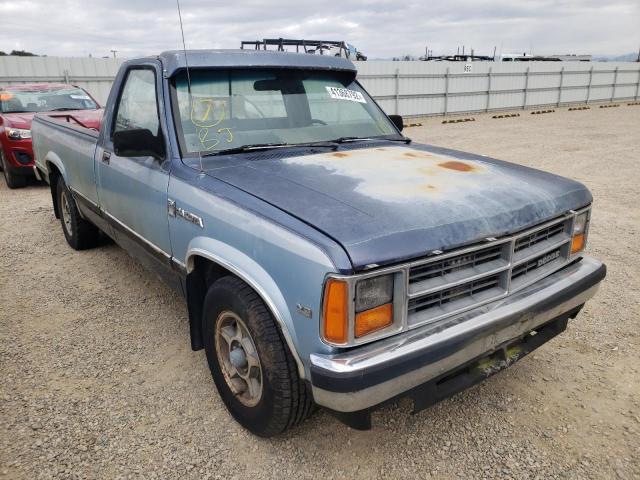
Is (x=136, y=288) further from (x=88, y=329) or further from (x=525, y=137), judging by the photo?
(x=525, y=137)

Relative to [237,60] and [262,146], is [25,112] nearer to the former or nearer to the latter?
[237,60]

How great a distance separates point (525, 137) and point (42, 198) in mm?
12343

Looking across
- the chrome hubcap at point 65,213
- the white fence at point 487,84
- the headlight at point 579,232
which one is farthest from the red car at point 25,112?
the white fence at point 487,84

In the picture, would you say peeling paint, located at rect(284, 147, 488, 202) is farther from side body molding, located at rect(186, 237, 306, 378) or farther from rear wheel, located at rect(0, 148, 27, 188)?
rear wheel, located at rect(0, 148, 27, 188)

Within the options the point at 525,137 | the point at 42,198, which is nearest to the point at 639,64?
the point at 525,137

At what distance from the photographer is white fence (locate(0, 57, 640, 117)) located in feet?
47.0

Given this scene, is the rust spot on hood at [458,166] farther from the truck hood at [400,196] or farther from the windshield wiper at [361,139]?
the windshield wiper at [361,139]

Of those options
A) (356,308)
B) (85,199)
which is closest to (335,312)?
(356,308)

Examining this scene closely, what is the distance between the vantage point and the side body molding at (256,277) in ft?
6.65

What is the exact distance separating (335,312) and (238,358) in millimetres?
813

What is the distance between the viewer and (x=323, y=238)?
189 cm

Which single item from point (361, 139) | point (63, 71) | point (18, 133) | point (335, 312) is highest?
point (63, 71)

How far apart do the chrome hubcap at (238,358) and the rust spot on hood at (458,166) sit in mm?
1469

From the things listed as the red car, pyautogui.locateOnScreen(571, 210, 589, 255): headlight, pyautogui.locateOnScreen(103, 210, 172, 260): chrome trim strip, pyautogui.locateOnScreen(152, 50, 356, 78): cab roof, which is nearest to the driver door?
pyautogui.locateOnScreen(103, 210, 172, 260): chrome trim strip
